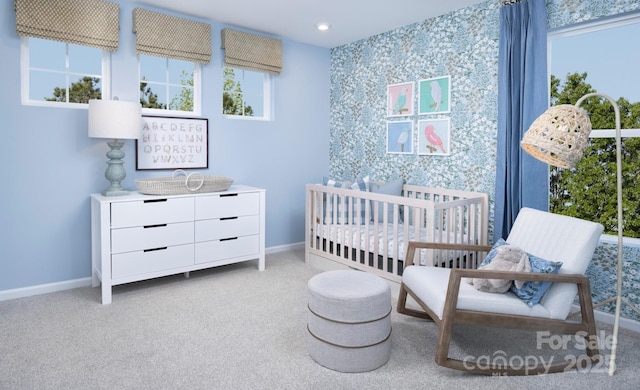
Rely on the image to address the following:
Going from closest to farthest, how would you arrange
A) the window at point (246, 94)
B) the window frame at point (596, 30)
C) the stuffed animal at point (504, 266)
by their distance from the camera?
1. the stuffed animal at point (504, 266)
2. the window frame at point (596, 30)
3. the window at point (246, 94)

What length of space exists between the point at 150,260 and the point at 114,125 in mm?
1050

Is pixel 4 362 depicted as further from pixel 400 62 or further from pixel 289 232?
pixel 400 62

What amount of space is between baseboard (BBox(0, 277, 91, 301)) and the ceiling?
2.35 m

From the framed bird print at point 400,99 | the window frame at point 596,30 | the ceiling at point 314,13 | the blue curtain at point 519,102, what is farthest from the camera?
the framed bird print at point 400,99

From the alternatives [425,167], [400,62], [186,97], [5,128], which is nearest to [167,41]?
[186,97]

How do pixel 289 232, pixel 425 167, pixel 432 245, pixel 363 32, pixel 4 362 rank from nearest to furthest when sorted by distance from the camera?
pixel 4 362
pixel 432 245
pixel 425 167
pixel 363 32
pixel 289 232

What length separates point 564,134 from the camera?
210cm

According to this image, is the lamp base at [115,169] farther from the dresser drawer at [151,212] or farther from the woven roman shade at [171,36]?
the woven roman shade at [171,36]

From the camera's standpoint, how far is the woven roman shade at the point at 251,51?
3992mm

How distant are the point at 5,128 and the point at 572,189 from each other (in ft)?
13.6

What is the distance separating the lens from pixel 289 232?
186 inches

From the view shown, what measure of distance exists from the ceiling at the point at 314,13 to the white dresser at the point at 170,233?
157 cm

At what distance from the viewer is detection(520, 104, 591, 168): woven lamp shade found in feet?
6.88

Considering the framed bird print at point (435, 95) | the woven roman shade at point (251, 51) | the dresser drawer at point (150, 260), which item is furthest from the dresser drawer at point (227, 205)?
the framed bird print at point (435, 95)
